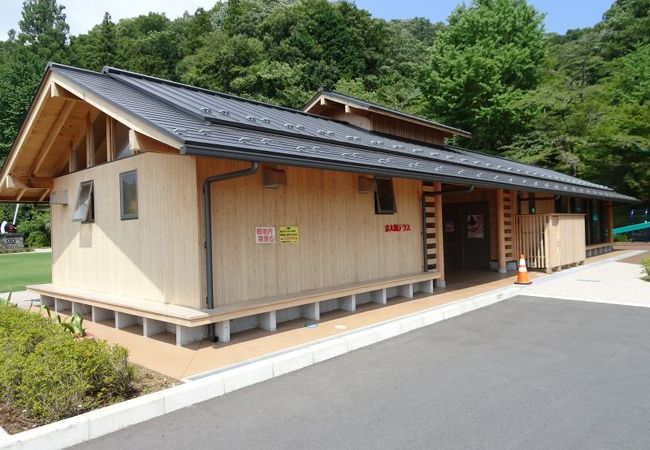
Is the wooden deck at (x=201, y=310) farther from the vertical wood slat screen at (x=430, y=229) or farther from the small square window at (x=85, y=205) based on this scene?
the small square window at (x=85, y=205)

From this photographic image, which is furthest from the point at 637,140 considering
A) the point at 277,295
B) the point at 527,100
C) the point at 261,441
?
the point at 261,441

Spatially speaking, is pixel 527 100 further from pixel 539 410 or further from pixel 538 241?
pixel 539 410

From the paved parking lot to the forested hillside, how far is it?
2561cm

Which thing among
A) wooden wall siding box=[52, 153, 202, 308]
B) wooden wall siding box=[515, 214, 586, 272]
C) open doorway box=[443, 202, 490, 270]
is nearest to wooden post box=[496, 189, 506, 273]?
wooden wall siding box=[515, 214, 586, 272]

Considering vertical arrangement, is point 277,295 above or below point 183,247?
below

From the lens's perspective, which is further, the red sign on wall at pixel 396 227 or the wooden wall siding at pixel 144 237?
the red sign on wall at pixel 396 227

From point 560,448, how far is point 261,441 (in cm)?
219

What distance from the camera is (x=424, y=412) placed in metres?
3.92

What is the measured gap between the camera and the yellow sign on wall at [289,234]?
726 cm

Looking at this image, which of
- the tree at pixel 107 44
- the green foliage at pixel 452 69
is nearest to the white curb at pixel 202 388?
the green foliage at pixel 452 69

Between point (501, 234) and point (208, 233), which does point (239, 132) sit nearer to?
point (208, 233)

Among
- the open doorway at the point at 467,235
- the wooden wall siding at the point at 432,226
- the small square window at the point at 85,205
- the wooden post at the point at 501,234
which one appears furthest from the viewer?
the open doorway at the point at 467,235


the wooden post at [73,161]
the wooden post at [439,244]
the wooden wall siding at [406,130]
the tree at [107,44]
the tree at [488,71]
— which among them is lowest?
the wooden post at [439,244]

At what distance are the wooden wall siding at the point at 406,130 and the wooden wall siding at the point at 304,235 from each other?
3348mm
